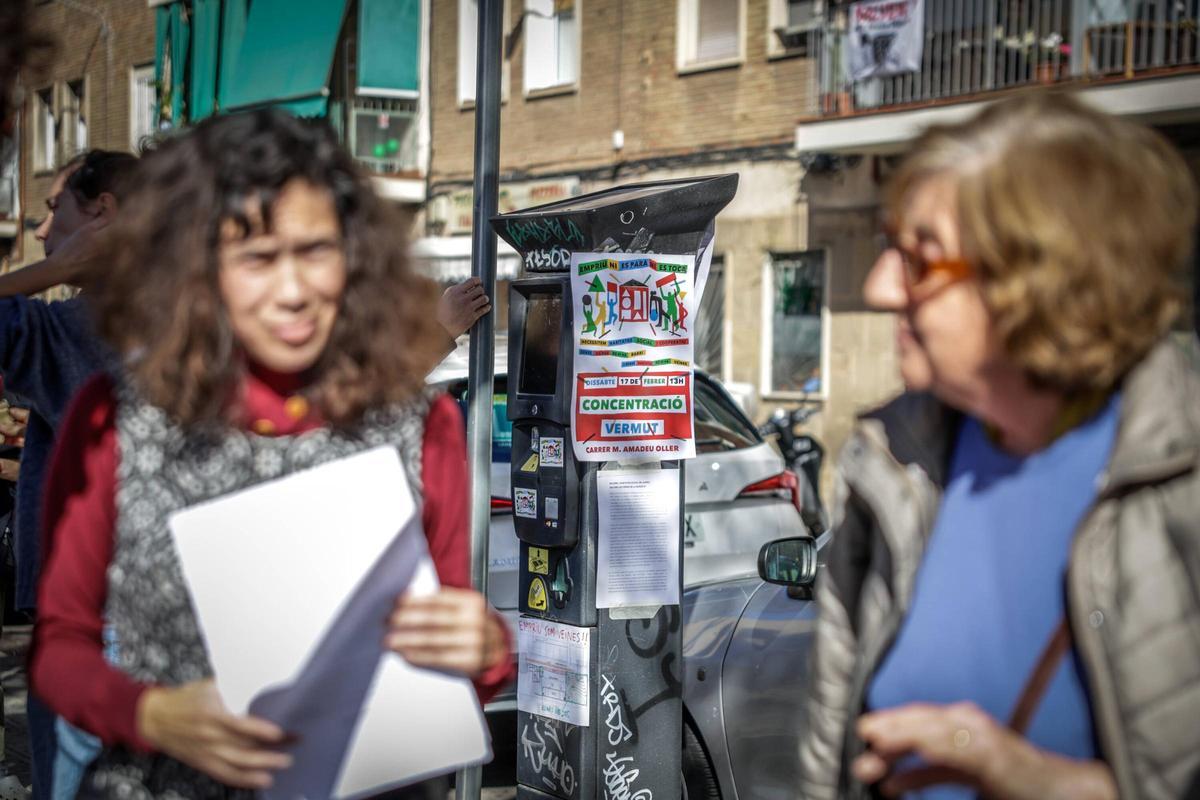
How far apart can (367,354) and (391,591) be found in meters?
0.33

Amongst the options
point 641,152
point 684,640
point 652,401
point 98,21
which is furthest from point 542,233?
point 98,21

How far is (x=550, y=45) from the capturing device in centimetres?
1819

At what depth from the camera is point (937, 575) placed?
1.82 meters

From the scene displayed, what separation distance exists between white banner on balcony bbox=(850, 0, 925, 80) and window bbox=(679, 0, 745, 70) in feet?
6.54

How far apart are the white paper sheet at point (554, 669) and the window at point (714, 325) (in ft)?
39.4

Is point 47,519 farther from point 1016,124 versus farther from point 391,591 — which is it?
point 1016,124

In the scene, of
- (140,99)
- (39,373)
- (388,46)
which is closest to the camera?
(39,373)

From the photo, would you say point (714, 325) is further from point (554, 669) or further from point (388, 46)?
point (554, 669)

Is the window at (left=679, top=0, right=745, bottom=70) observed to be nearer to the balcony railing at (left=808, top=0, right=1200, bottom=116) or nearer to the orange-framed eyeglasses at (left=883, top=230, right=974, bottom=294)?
the balcony railing at (left=808, top=0, right=1200, bottom=116)

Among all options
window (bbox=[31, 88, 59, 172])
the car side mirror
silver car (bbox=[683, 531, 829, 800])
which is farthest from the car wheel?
window (bbox=[31, 88, 59, 172])

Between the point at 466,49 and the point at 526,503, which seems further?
the point at 466,49

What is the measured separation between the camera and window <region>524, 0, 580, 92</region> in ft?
59.0

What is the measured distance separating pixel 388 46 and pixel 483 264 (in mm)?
17048

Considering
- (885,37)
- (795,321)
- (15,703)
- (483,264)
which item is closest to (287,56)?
(795,321)
